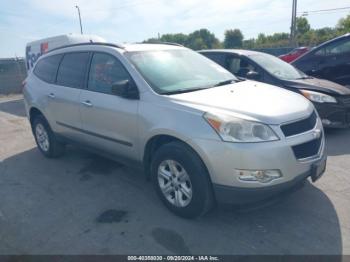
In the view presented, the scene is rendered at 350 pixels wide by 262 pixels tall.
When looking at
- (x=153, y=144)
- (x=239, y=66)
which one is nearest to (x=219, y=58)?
(x=239, y=66)

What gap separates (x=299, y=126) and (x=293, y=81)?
3083 millimetres

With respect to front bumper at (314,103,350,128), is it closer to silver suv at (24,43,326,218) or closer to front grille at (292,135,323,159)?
silver suv at (24,43,326,218)

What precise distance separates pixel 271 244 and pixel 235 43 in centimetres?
7437

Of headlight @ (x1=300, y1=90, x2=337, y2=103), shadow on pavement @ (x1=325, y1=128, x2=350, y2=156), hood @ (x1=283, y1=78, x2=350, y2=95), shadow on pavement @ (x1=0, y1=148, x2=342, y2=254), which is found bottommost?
shadow on pavement @ (x1=0, y1=148, x2=342, y2=254)

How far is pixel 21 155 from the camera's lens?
5.75 metres

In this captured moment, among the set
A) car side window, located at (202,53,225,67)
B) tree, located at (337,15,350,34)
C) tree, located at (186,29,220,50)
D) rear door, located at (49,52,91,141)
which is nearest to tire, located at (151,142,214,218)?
rear door, located at (49,52,91,141)

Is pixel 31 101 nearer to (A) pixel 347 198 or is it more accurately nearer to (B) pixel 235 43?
(A) pixel 347 198

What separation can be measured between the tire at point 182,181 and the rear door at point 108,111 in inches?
19.0

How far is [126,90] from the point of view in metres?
3.44

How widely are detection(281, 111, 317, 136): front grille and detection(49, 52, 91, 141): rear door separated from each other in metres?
2.71

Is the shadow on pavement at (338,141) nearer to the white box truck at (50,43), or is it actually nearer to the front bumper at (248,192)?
the front bumper at (248,192)

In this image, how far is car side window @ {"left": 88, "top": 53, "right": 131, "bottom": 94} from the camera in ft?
12.4

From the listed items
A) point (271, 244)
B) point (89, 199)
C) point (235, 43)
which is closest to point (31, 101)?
point (89, 199)

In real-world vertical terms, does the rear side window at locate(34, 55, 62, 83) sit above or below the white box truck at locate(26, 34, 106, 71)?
below
